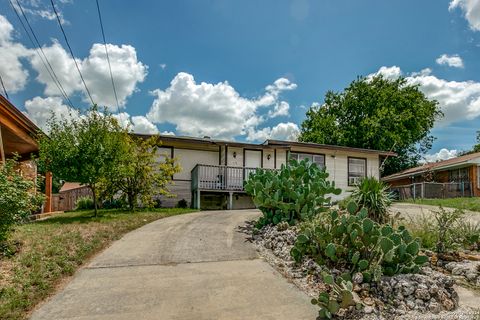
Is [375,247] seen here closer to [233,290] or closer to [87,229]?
[233,290]

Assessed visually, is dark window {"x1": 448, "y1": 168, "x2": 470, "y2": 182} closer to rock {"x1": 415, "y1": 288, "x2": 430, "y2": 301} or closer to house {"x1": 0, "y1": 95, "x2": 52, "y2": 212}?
rock {"x1": 415, "y1": 288, "x2": 430, "y2": 301}

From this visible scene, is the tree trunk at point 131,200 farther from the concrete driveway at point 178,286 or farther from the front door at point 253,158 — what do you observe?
the front door at point 253,158

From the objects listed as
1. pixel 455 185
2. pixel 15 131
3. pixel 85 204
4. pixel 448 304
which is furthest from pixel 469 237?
pixel 455 185

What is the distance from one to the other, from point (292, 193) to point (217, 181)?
818 cm

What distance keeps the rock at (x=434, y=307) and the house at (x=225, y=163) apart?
456 inches

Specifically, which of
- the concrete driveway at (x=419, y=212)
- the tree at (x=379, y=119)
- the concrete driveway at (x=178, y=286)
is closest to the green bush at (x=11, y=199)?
the concrete driveway at (x=178, y=286)

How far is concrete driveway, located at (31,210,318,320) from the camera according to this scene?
3.79 metres

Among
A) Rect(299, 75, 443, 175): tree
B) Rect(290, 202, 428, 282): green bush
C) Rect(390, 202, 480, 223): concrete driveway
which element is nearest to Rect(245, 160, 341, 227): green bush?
Rect(290, 202, 428, 282): green bush

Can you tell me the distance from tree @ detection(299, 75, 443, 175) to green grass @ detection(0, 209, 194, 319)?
25.4m

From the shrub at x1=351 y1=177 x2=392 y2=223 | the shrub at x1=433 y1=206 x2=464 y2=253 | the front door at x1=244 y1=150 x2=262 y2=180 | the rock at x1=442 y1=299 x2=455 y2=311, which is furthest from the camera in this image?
the front door at x1=244 y1=150 x2=262 y2=180

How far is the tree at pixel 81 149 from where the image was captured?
9.30 meters

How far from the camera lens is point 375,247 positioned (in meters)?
4.41

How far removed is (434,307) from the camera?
3719 millimetres

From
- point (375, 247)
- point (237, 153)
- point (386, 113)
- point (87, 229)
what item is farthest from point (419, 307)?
point (386, 113)
